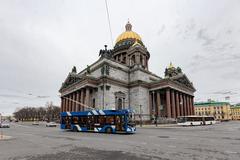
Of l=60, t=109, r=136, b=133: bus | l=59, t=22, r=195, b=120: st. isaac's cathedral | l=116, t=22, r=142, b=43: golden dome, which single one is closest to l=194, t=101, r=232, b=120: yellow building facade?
l=59, t=22, r=195, b=120: st. isaac's cathedral

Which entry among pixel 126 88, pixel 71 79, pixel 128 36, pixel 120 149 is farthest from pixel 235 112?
pixel 120 149

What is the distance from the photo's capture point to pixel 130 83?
58.3 metres

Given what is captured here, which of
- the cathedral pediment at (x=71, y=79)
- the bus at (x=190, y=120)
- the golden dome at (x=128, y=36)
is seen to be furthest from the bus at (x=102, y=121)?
the golden dome at (x=128, y=36)

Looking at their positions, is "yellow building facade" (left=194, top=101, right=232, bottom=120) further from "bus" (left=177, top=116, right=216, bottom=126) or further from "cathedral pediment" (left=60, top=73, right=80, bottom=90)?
"cathedral pediment" (left=60, top=73, right=80, bottom=90)

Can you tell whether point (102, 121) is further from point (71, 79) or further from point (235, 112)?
point (235, 112)

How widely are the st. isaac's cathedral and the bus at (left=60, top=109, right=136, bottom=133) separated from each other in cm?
2018

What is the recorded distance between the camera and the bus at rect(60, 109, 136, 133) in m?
23.9

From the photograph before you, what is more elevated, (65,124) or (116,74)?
(116,74)

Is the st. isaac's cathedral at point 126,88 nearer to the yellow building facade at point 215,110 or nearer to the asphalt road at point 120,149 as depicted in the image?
the asphalt road at point 120,149

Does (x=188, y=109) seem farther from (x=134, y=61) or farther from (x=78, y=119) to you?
(x=78, y=119)

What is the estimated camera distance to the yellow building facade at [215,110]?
420ft

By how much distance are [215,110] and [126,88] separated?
95.8 metres

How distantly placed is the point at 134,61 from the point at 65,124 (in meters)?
41.5

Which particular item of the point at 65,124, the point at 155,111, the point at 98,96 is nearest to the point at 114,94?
the point at 98,96
